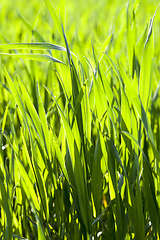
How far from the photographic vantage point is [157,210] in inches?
20.6

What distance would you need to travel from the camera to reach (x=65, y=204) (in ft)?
2.00

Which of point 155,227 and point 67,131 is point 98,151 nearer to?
point 67,131

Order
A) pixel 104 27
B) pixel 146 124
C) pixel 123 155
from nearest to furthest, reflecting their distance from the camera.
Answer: pixel 146 124, pixel 123 155, pixel 104 27

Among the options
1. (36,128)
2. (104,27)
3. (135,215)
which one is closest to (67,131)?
(36,128)

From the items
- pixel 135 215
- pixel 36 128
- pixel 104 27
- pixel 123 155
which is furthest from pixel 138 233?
pixel 104 27

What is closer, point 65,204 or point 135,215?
point 135,215

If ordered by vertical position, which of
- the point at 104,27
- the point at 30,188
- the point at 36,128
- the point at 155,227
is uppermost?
the point at 104,27

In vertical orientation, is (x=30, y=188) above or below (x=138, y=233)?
above

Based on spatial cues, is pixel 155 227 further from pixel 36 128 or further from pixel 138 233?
pixel 36 128

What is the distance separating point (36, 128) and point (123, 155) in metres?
0.21

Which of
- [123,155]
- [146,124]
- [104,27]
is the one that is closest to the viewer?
[146,124]

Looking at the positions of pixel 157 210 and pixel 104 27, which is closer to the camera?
pixel 157 210

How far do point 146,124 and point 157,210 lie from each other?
191 mm

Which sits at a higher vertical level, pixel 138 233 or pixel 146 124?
pixel 146 124
